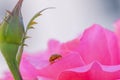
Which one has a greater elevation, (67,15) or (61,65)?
(61,65)

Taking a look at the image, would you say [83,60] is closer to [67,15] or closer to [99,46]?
[99,46]

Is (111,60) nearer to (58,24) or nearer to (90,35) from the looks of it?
(90,35)

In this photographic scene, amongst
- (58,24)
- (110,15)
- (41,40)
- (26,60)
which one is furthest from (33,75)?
(110,15)

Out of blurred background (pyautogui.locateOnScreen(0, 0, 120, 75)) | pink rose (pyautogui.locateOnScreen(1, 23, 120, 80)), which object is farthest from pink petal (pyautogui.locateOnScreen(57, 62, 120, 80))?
blurred background (pyautogui.locateOnScreen(0, 0, 120, 75))

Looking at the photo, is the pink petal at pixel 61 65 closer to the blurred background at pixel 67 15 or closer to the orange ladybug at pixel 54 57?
the orange ladybug at pixel 54 57

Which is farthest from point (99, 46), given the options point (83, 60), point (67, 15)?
point (67, 15)

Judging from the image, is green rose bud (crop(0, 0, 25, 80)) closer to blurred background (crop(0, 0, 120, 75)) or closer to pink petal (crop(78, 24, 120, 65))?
pink petal (crop(78, 24, 120, 65))

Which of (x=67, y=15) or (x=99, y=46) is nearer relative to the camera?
(x=99, y=46)
